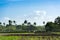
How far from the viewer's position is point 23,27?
14412 centimetres

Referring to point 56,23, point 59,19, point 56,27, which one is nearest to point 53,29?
Result: point 56,27

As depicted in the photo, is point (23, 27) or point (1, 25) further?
point (1, 25)

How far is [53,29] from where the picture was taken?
102312 millimetres

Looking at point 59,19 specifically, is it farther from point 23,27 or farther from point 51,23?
point 23,27

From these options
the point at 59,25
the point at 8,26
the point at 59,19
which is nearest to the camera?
the point at 59,25

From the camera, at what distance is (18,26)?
506ft

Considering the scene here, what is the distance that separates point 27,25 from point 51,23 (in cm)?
4002

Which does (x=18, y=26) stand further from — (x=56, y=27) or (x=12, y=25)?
(x=56, y=27)

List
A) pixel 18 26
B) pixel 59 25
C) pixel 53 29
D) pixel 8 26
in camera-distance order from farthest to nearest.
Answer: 1. pixel 18 26
2. pixel 8 26
3. pixel 59 25
4. pixel 53 29

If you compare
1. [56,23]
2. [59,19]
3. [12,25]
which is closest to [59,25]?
[56,23]

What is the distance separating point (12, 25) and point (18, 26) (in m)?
10.2

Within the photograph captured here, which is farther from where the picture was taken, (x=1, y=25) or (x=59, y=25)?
(x=1, y=25)

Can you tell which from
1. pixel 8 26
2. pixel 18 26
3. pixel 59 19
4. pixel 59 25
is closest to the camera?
pixel 59 25

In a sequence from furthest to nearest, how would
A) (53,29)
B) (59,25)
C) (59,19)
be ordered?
1. (59,19)
2. (59,25)
3. (53,29)
